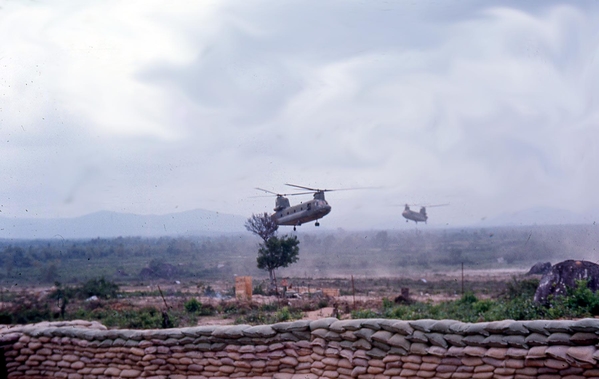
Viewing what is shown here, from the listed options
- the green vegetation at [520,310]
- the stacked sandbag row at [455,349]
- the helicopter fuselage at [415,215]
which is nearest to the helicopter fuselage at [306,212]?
the green vegetation at [520,310]

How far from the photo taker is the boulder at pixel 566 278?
13148 millimetres

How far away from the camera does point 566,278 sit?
13.4m

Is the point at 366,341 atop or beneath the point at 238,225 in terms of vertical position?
beneath

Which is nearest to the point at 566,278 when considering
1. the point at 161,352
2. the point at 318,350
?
the point at 318,350

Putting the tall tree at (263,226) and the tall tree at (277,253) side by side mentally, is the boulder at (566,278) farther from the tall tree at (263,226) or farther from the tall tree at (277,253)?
the tall tree at (263,226)

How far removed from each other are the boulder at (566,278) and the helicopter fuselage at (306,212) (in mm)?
15386

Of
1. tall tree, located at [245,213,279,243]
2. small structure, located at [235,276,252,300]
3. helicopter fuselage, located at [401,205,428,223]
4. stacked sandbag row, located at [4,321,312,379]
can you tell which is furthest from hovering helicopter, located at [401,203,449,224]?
stacked sandbag row, located at [4,321,312,379]

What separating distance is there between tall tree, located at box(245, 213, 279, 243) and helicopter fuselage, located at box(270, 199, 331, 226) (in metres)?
4.56

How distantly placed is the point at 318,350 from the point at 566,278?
763 cm

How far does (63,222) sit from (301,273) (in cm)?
2180

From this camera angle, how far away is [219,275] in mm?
44812

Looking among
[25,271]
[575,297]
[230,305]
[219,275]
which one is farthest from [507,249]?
[575,297]

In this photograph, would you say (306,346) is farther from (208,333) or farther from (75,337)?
(75,337)

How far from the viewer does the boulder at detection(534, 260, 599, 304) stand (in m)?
13.1
